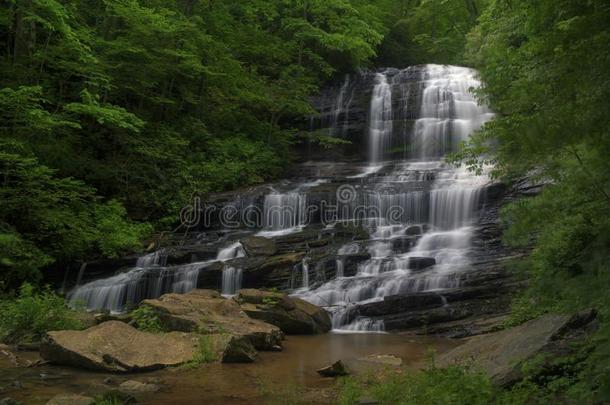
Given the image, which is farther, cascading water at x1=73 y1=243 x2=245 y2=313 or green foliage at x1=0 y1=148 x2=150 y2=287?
cascading water at x1=73 y1=243 x2=245 y2=313

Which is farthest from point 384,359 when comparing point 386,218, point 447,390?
point 386,218

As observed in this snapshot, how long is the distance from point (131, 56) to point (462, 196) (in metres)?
11.6

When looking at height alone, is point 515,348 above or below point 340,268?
above

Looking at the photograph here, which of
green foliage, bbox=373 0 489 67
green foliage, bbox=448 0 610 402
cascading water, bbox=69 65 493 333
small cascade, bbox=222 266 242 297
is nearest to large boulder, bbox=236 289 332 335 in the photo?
cascading water, bbox=69 65 493 333

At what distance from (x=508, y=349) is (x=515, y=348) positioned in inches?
4.7

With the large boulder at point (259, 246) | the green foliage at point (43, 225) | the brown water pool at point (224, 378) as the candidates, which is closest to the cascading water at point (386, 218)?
the large boulder at point (259, 246)

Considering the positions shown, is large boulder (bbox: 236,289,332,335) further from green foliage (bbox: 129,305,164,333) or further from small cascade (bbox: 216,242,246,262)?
small cascade (bbox: 216,242,246,262)

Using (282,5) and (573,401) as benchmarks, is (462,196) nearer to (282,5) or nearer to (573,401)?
(573,401)

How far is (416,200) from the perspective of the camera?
1688 cm

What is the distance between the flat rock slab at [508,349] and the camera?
4789mm

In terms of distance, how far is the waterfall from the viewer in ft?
78.3

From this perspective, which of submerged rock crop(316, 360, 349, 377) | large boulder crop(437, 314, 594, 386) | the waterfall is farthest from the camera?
the waterfall

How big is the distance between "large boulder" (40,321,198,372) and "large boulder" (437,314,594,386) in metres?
3.77

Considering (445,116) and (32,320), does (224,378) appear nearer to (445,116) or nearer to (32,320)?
(32,320)
